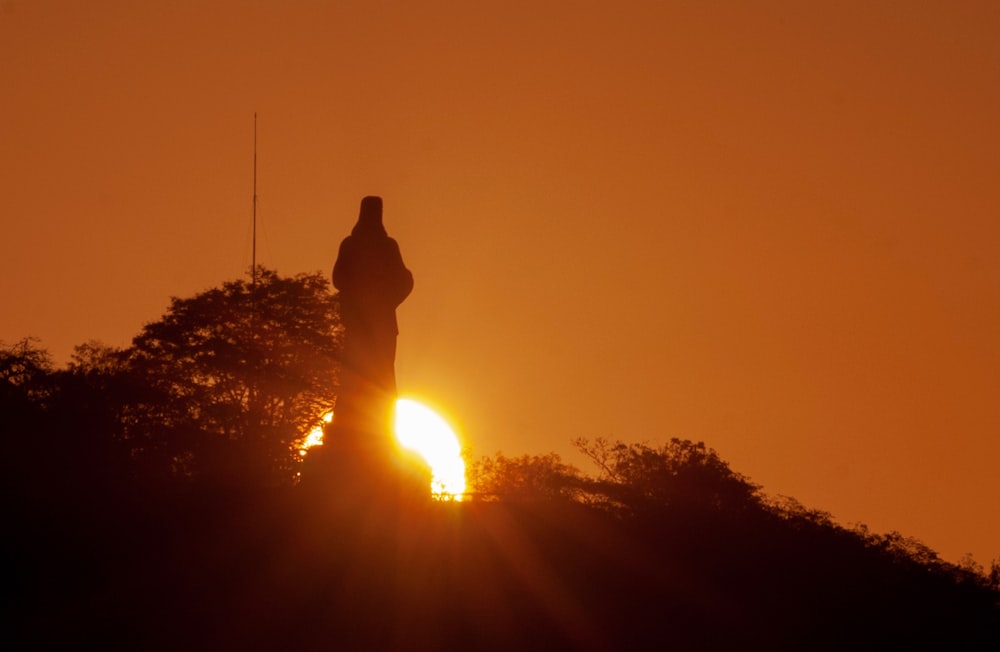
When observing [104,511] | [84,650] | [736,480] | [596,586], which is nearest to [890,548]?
[736,480]

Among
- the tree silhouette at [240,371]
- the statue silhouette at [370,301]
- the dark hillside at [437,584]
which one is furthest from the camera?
the tree silhouette at [240,371]

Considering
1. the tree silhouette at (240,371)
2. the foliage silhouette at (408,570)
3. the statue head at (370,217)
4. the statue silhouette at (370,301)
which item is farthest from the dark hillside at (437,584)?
the tree silhouette at (240,371)

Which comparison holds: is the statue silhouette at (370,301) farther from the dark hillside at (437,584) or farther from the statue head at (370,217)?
the dark hillside at (437,584)

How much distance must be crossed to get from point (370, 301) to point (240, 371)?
54.0ft

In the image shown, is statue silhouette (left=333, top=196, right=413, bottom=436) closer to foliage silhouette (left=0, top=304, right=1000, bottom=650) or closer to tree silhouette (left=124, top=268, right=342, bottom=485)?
foliage silhouette (left=0, top=304, right=1000, bottom=650)

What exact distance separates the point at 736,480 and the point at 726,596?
45.0 feet

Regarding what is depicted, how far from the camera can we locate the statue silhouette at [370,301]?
2588cm

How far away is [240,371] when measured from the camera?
138 ft

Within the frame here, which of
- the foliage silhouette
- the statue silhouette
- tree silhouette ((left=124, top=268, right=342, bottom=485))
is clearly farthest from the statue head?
tree silhouette ((left=124, top=268, right=342, bottom=485))

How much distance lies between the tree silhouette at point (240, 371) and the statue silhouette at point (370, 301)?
8.34m

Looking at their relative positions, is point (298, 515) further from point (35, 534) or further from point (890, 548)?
point (890, 548)

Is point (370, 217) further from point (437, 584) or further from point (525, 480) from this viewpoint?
point (525, 480)

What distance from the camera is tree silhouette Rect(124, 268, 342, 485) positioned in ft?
117

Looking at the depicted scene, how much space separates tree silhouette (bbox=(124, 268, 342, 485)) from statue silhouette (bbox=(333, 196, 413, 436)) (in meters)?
8.34
